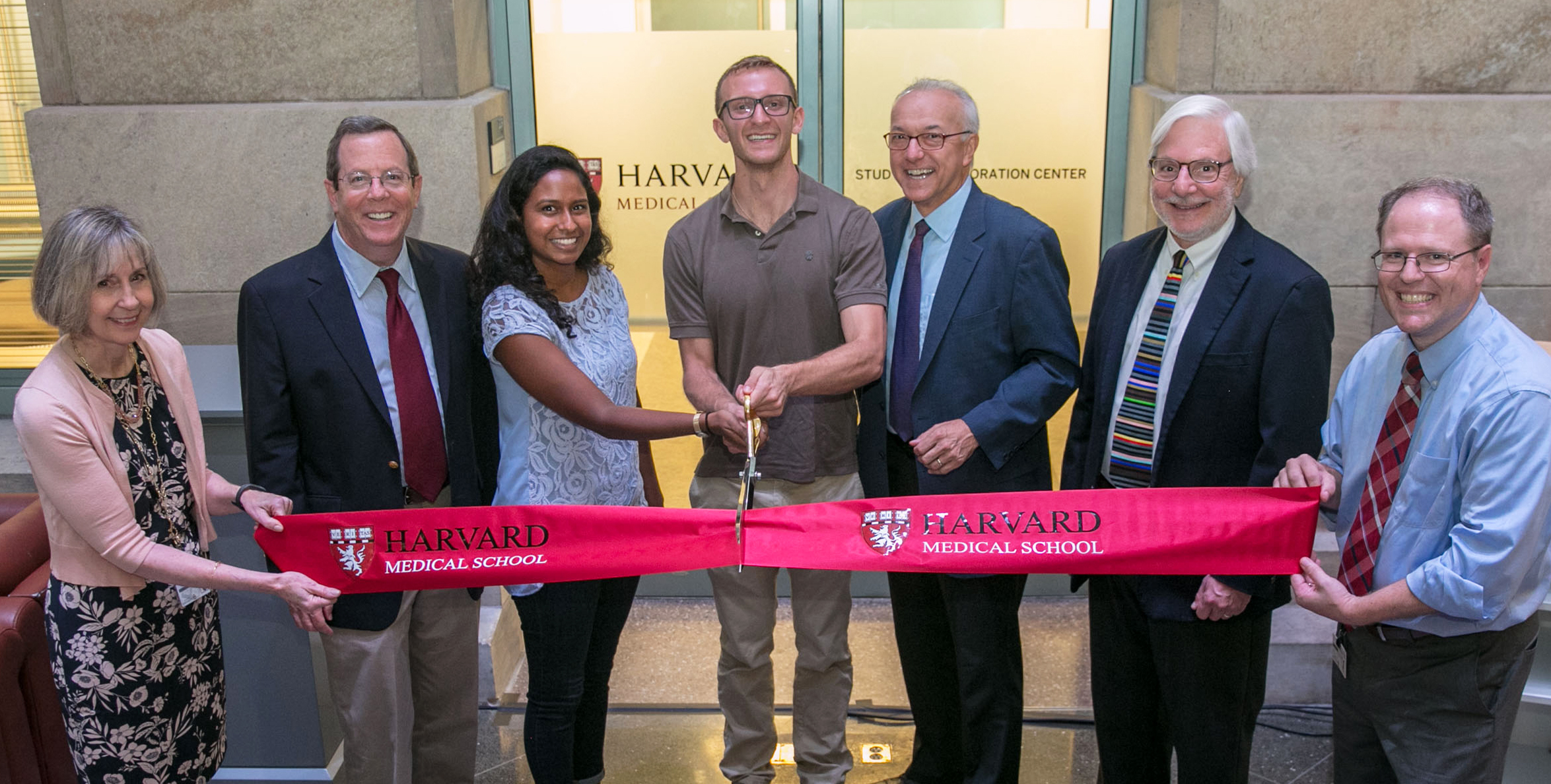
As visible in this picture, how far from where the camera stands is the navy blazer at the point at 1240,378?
2787 mm

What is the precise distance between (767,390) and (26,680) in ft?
7.08

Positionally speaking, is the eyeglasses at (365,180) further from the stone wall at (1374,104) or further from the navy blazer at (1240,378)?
the stone wall at (1374,104)

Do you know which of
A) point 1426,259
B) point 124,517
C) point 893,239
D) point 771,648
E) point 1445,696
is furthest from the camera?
point 771,648

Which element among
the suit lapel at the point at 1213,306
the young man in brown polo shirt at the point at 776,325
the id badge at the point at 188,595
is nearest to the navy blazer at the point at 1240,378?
the suit lapel at the point at 1213,306

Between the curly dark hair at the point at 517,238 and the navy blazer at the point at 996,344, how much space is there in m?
0.98

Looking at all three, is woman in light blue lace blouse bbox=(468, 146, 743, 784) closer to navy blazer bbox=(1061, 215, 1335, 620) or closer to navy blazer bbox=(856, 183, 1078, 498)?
navy blazer bbox=(856, 183, 1078, 498)

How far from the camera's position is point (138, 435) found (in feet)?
9.18

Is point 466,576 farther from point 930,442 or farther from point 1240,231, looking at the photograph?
point 1240,231

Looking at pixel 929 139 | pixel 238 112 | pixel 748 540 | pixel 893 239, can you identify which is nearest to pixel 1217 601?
pixel 748 540

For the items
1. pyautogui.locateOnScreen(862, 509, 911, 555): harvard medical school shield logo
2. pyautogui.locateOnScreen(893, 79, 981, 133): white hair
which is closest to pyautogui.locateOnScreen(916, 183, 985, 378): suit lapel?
pyautogui.locateOnScreen(893, 79, 981, 133): white hair

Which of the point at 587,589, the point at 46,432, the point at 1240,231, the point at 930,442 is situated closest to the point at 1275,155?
the point at 1240,231

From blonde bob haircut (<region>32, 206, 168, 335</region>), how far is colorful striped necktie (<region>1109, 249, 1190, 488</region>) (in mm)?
2348

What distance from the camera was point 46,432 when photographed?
2598mm

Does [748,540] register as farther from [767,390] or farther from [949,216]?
[949,216]
